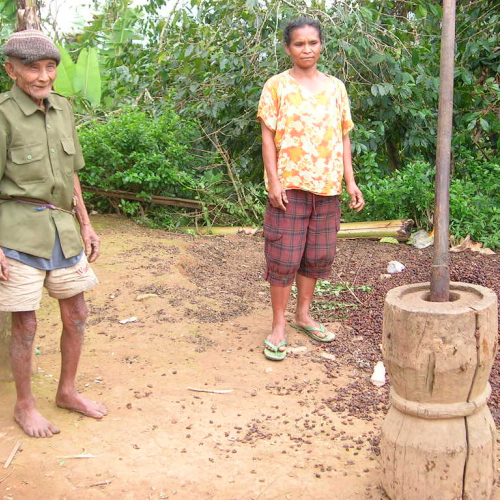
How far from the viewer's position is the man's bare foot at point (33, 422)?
2.86 meters

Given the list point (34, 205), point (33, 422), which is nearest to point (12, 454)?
point (33, 422)

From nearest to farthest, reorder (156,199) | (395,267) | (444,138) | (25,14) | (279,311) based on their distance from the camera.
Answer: (444,138), (25,14), (279,311), (395,267), (156,199)

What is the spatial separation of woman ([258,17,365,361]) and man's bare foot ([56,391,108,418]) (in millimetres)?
1063

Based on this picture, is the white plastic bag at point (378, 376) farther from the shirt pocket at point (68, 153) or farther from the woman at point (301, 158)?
the shirt pocket at point (68, 153)

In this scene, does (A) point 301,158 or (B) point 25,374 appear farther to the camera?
(A) point 301,158

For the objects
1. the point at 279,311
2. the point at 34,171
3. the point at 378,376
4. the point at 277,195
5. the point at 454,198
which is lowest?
the point at 378,376

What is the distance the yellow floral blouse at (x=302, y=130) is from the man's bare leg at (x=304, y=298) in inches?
23.9

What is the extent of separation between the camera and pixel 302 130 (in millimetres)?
3480

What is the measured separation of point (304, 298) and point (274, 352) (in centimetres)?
44

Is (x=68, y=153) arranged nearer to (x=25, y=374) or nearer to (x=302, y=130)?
(x=25, y=374)

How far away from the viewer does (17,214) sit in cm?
271

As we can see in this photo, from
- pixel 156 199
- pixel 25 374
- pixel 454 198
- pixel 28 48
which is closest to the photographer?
pixel 28 48

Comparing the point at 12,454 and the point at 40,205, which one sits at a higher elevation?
the point at 40,205

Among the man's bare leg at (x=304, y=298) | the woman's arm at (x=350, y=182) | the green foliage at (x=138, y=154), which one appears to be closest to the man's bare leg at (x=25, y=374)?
the man's bare leg at (x=304, y=298)
